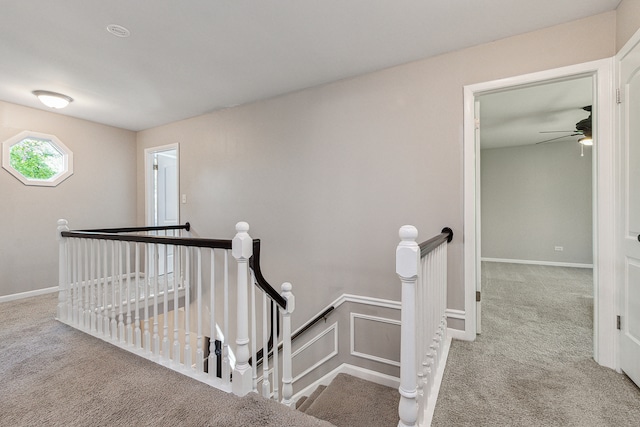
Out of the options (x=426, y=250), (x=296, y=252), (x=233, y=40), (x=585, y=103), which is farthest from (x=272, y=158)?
(x=585, y=103)

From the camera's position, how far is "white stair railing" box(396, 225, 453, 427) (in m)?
1.10

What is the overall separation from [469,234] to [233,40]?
7.69ft

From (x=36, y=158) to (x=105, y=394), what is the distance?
139 inches

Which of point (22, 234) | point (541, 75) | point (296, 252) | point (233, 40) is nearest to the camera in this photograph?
point (541, 75)

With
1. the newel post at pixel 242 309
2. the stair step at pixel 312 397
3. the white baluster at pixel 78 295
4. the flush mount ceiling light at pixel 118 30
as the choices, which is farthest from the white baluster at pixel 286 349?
the flush mount ceiling light at pixel 118 30

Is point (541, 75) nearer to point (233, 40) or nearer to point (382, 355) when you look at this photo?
point (233, 40)

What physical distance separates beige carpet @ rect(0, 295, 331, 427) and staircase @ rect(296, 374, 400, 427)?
0.73 meters

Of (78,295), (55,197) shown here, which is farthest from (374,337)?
(55,197)

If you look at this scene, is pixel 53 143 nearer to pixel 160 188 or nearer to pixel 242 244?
pixel 160 188

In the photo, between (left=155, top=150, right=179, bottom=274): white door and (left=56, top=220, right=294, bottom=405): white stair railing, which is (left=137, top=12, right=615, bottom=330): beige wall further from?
(left=155, top=150, right=179, bottom=274): white door

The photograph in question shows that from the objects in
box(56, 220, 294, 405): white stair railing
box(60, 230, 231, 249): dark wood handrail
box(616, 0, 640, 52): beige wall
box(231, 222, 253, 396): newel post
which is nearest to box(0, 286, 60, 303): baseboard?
box(56, 220, 294, 405): white stair railing

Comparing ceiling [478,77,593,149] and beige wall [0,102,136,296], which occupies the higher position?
ceiling [478,77,593,149]

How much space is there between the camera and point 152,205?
177 inches

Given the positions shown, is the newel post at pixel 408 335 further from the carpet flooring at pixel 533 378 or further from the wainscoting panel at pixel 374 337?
the wainscoting panel at pixel 374 337
